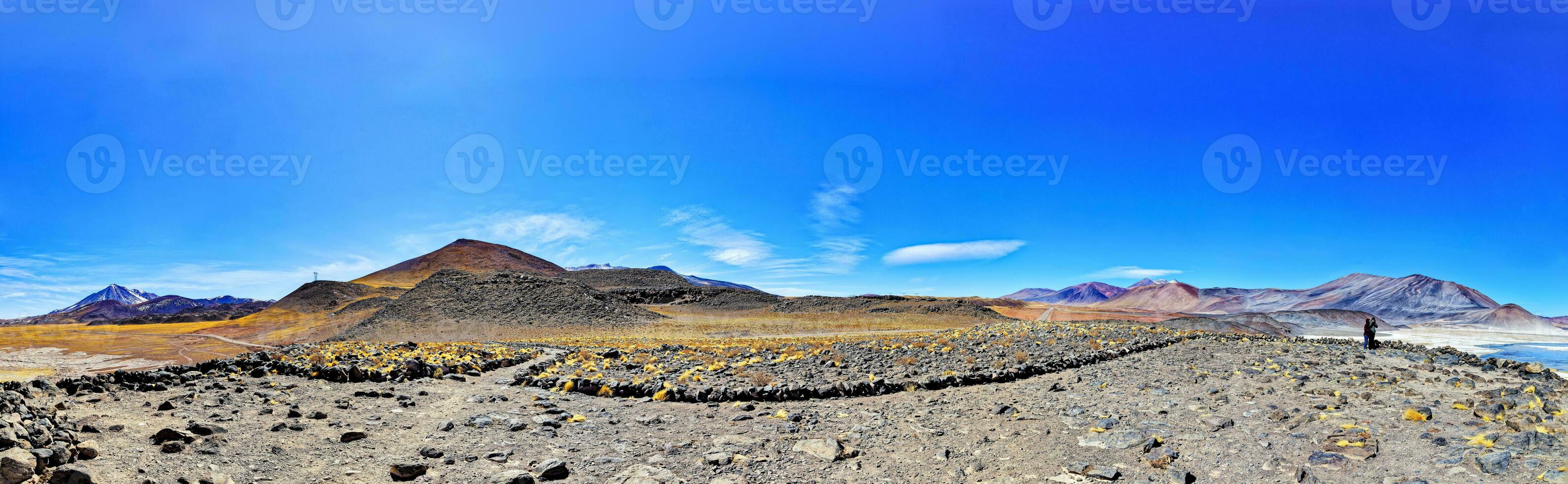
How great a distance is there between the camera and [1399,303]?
2112 inches

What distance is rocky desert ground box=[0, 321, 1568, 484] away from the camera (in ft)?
18.1

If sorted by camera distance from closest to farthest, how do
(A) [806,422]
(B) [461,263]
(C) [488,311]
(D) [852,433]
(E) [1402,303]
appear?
(D) [852,433]
(A) [806,422]
(C) [488,311]
(E) [1402,303]
(B) [461,263]

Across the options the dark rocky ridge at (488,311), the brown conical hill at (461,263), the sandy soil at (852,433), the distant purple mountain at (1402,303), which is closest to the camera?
the sandy soil at (852,433)

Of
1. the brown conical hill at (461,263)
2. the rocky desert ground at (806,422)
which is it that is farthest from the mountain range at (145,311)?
the rocky desert ground at (806,422)

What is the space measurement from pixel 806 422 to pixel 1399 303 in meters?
71.9

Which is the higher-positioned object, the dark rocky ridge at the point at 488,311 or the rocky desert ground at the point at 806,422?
the dark rocky ridge at the point at 488,311

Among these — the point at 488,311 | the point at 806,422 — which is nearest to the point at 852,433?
the point at 806,422

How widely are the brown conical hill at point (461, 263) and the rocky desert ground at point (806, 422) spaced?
77.6m

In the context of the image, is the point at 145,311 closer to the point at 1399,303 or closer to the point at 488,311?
the point at 488,311

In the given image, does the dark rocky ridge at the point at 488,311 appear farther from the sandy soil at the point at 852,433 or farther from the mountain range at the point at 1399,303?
the mountain range at the point at 1399,303

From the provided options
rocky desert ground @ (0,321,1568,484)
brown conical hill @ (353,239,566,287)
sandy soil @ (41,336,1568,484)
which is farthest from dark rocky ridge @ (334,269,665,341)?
brown conical hill @ (353,239,566,287)

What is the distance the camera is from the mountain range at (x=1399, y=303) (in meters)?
43.2

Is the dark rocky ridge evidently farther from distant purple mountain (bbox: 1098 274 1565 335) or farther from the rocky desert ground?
distant purple mountain (bbox: 1098 274 1565 335)

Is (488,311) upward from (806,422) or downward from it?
upward
